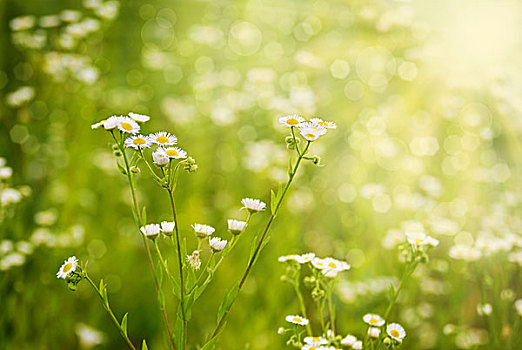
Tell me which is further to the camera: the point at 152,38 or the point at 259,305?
the point at 152,38

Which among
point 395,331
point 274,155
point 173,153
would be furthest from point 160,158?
point 274,155

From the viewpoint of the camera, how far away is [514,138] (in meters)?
2.68

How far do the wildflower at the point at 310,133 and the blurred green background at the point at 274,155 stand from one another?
80 centimetres

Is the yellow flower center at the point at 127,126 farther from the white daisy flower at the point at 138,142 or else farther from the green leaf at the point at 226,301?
the green leaf at the point at 226,301

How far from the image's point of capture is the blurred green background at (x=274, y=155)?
1.67m

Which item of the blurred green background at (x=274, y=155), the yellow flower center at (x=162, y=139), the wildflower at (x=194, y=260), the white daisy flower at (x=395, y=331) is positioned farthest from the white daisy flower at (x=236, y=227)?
the blurred green background at (x=274, y=155)

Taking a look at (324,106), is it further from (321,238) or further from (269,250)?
(269,250)

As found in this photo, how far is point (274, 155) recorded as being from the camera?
2.17 metres

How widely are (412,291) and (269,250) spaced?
51cm

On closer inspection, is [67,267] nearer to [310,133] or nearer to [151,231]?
[151,231]

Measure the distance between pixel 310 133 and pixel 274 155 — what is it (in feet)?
4.16

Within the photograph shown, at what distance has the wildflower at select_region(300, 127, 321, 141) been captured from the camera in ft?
2.93

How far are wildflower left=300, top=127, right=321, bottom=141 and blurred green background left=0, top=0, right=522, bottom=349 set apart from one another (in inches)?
31.6

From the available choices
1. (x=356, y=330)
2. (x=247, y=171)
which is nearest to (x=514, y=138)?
(x=247, y=171)
